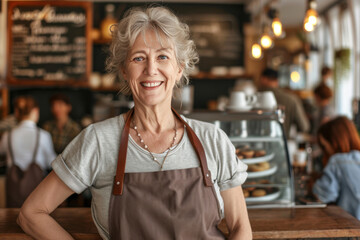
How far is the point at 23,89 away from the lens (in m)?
5.82

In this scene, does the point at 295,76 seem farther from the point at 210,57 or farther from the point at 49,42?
the point at 49,42

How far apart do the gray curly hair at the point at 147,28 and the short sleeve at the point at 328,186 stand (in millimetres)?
1507

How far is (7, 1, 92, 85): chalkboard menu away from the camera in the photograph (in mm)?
4848

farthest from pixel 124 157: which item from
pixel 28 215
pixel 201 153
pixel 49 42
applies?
pixel 49 42

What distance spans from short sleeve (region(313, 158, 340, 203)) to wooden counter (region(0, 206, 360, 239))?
55 cm

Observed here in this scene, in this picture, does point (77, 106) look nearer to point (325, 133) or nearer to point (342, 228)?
point (325, 133)

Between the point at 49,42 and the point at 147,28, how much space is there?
160 inches

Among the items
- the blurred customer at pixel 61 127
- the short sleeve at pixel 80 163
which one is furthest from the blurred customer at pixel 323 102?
the short sleeve at pixel 80 163

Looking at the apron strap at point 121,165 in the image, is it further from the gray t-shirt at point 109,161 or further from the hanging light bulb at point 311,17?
the hanging light bulb at point 311,17

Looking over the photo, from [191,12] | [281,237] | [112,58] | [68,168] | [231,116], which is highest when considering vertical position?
[191,12]

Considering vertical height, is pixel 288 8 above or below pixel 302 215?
above

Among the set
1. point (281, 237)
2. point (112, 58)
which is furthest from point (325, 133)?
point (112, 58)

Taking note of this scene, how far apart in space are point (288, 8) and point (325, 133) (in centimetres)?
433

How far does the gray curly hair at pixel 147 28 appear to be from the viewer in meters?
1.37
